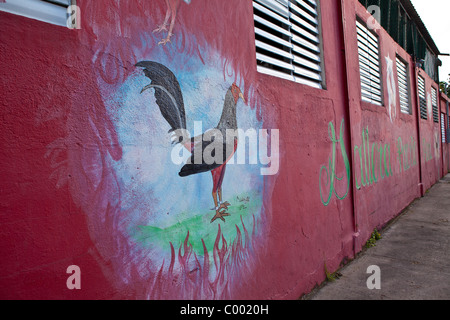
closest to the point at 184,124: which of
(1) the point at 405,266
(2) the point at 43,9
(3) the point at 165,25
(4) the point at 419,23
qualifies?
(3) the point at 165,25

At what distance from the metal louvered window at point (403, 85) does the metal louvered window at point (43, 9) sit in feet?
25.3

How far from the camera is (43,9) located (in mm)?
1569

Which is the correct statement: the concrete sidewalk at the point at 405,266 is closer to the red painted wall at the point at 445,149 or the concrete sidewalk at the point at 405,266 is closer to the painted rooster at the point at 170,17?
the painted rooster at the point at 170,17

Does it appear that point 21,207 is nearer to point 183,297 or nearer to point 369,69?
point 183,297

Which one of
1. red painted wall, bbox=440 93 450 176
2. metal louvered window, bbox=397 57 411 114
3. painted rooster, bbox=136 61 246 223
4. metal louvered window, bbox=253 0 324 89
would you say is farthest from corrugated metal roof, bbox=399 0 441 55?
painted rooster, bbox=136 61 246 223

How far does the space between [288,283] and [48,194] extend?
226 cm

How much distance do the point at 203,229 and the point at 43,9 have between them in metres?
1.50

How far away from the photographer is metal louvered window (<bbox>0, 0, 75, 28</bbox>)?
1461mm

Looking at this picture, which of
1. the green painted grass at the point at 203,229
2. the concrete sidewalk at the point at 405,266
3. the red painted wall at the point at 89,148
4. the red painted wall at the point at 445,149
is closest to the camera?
the red painted wall at the point at 89,148

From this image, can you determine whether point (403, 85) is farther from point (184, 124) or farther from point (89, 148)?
point (89, 148)

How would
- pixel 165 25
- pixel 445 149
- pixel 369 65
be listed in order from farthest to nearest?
pixel 445 149
pixel 369 65
pixel 165 25

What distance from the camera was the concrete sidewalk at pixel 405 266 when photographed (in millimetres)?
3270

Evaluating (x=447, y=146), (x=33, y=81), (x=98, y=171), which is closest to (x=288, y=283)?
(x=98, y=171)
